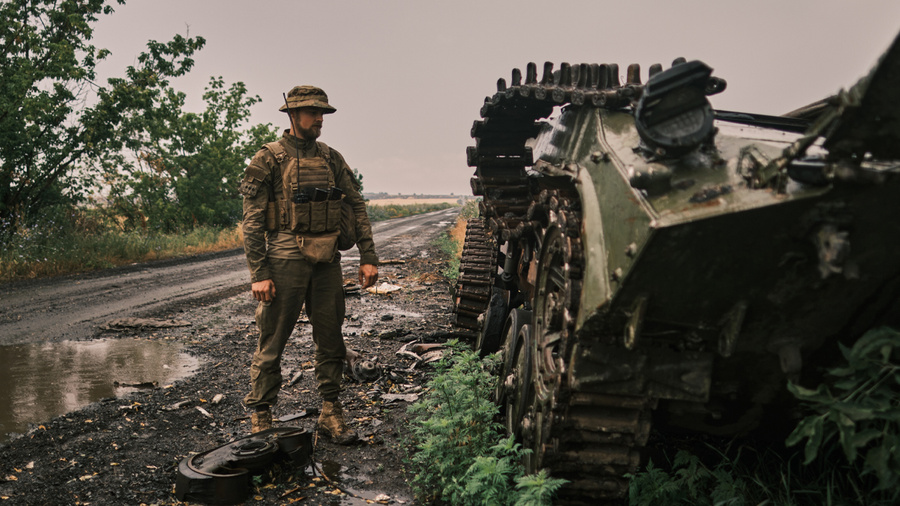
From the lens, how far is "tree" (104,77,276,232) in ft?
→ 65.3

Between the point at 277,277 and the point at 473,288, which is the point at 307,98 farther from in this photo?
the point at 473,288

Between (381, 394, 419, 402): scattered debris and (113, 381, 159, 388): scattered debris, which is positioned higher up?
(113, 381, 159, 388): scattered debris

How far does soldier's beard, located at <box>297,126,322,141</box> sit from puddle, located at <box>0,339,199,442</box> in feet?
8.94

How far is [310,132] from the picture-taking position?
15.0 feet

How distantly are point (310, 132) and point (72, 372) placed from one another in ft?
11.4

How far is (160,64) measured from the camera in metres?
16.1

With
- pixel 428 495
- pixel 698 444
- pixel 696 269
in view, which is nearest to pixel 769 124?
pixel 696 269

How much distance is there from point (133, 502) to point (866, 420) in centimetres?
347

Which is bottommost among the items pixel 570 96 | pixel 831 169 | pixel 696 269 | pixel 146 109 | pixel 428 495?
pixel 428 495

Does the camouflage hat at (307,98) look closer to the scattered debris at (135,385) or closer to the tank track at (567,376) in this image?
the tank track at (567,376)

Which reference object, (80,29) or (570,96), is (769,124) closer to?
(570,96)

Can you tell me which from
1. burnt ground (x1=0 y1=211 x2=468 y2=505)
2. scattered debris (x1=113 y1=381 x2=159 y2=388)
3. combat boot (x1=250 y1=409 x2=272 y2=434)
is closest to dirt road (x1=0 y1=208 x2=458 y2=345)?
burnt ground (x1=0 y1=211 x2=468 y2=505)

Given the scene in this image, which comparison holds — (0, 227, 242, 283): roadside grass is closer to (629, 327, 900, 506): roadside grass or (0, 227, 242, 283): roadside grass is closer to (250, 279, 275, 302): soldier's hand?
(250, 279, 275, 302): soldier's hand

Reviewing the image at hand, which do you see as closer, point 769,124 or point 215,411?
point 769,124
